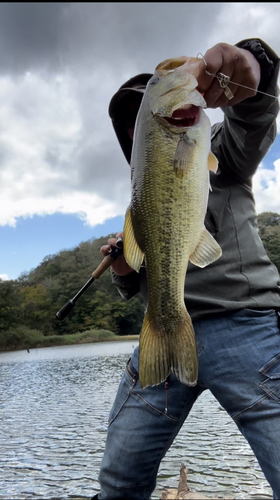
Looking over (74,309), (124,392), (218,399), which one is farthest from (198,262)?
(74,309)

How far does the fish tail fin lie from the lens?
1.97 meters

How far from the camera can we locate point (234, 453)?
22.1 feet

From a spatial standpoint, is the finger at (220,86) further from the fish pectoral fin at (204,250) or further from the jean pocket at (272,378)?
the jean pocket at (272,378)

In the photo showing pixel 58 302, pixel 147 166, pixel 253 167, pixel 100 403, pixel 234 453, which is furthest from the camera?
pixel 58 302

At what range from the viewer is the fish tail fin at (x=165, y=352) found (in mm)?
1974

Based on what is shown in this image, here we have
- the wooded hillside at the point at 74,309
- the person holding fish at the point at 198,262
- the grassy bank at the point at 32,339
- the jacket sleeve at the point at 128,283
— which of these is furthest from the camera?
the wooded hillside at the point at 74,309

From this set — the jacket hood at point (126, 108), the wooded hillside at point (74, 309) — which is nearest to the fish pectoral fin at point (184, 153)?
the jacket hood at point (126, 108)

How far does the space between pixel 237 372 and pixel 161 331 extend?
552 millimetres

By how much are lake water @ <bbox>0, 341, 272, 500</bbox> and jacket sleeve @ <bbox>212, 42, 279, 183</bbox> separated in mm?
4085

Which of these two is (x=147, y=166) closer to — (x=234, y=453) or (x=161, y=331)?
(x=161, y=331)

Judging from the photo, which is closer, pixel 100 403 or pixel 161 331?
pixel 161 331

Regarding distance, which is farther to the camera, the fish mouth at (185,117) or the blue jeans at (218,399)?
the blue jeans at (218,399)

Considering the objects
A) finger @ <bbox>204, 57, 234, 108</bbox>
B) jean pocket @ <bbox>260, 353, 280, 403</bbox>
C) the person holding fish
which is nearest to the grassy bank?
the person holding fish

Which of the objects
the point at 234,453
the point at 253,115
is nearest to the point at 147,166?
the point at 253,115
